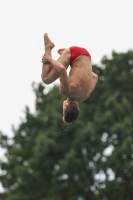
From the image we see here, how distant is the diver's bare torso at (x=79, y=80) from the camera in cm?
1059

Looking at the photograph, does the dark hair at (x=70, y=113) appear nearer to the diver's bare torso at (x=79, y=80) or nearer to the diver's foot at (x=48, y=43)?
the diver's bare torso at (x=79, y=80)

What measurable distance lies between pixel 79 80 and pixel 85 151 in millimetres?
20454

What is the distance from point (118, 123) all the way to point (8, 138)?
10.5 m

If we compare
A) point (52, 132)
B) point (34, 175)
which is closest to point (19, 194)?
point (34, 175)

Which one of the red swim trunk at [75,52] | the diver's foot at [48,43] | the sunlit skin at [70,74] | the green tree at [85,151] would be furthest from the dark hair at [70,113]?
the green tree at [85,151]

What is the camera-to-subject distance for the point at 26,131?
34406mm

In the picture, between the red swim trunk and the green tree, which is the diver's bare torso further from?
the green tree

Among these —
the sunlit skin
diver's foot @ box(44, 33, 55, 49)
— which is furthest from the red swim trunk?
diver's foot @ box(44, 33, 55, 49)

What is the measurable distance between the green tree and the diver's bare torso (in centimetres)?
1855

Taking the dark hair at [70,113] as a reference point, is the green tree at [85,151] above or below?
above

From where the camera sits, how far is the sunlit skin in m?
10.5

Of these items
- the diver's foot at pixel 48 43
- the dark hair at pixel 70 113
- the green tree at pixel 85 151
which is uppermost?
the green tree at pixel 85 151

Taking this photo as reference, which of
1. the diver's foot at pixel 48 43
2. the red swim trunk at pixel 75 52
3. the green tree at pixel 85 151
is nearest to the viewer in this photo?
the red swim trunk at pixel 75 52

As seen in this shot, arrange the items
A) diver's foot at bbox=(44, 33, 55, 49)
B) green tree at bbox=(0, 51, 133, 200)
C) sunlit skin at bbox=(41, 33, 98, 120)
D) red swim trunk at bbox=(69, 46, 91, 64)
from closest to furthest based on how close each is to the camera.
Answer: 1. sunlit skin at bbox=(41, 33, 98, 120)
2. red swim trunk at bbox=(69, 46, 91, 64)
3. diver's foot at bbox=(44, 33, 55, 49)
4. green tree at bbox=(0, 51, 133, 200)
